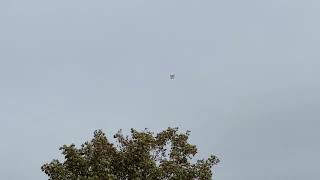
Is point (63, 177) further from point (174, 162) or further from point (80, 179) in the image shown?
point (174, 162)

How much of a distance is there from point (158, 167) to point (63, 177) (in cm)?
518

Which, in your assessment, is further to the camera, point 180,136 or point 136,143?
point 180,136

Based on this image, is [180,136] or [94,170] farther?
[180,136]

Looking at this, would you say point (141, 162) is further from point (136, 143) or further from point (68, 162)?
point (68, 162)

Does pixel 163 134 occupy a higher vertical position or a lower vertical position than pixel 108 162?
higher

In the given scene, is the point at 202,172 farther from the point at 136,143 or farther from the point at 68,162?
the point at 68,162

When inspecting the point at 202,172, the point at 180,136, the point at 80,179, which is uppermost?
the point at 180,136

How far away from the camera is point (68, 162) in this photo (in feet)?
103

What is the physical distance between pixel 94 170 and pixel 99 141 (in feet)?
7.42

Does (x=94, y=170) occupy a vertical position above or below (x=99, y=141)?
below

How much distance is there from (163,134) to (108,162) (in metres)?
4.91

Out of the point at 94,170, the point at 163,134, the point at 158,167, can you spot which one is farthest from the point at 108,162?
the point at 163,134

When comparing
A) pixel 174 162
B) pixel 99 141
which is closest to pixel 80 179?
pixel 99 141

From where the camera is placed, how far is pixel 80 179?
29891mm
